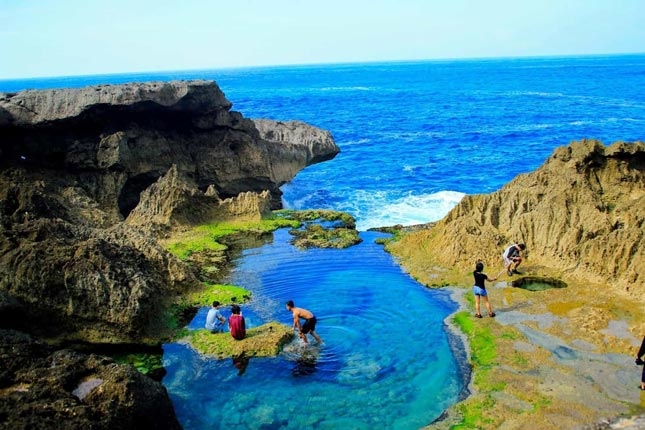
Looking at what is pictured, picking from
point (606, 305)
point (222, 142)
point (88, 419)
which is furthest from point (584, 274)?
point (222, 142)

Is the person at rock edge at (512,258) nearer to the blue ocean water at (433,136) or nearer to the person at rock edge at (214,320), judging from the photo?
the person at rock edge at (214,320)

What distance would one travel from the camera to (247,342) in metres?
17.2

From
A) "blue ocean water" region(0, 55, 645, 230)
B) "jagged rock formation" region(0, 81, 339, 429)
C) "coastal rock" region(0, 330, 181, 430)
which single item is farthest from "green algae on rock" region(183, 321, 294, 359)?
"blue ocean water" region(0, 55, 645, 230)

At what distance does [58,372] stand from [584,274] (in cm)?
1744

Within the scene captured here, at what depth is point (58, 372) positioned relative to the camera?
1189 centimetres

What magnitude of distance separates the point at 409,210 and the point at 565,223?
16608 millimetres

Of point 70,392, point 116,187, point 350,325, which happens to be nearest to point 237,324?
point 350,325

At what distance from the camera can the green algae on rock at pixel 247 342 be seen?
667 inches

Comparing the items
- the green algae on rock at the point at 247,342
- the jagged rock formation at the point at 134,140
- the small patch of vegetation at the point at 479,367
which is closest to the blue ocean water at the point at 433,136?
the jagged rock formation at the point at 134,140

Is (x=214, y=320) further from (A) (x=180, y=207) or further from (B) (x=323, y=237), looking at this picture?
(A) (x=180, y=207)

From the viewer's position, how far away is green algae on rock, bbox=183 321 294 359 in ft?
55.6

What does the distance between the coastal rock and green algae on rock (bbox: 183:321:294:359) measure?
12.7ft

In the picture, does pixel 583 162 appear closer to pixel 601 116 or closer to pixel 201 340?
pixel 201 340

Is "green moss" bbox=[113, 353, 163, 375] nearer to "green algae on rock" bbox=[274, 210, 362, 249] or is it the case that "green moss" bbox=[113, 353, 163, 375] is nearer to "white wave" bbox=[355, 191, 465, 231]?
"green algae on rock" bbox=[274, 210, 362, 249]
